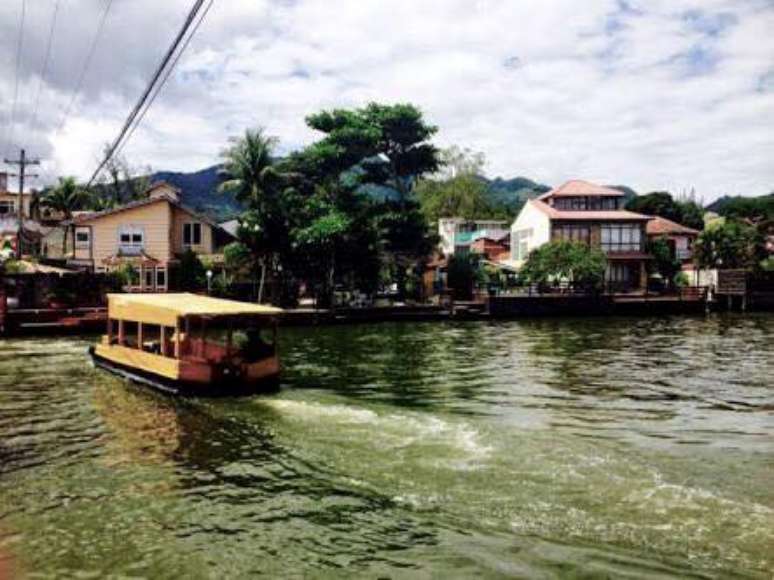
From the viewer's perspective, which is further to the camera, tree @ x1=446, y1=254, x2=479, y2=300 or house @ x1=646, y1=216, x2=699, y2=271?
house @ x1=646, y1=216, x2=699, y2=271

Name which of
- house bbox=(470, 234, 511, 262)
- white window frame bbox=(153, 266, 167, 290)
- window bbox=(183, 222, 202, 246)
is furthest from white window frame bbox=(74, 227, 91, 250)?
house bbox=(470, 234, 511, 262)

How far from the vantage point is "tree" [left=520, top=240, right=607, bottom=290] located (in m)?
57.5

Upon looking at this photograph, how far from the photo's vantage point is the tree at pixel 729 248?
210 ft

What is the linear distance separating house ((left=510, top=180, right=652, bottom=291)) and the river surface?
132 ft

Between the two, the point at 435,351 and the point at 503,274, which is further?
the point at 503,274

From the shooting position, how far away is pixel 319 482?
43.0 feet

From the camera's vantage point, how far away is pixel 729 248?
64.0 metres

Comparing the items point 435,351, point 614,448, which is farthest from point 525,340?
point 614,448

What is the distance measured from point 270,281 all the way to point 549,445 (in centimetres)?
3805

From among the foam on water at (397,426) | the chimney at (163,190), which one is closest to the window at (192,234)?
the chimney at (163,190)

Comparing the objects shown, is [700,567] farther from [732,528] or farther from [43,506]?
[43,506]

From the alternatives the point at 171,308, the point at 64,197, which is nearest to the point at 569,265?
the point at 171,308

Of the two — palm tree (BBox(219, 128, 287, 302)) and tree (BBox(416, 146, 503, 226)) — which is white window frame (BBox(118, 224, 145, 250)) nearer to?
palm tree (BBox(219, 128, 287, 302))

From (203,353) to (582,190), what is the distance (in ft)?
174
